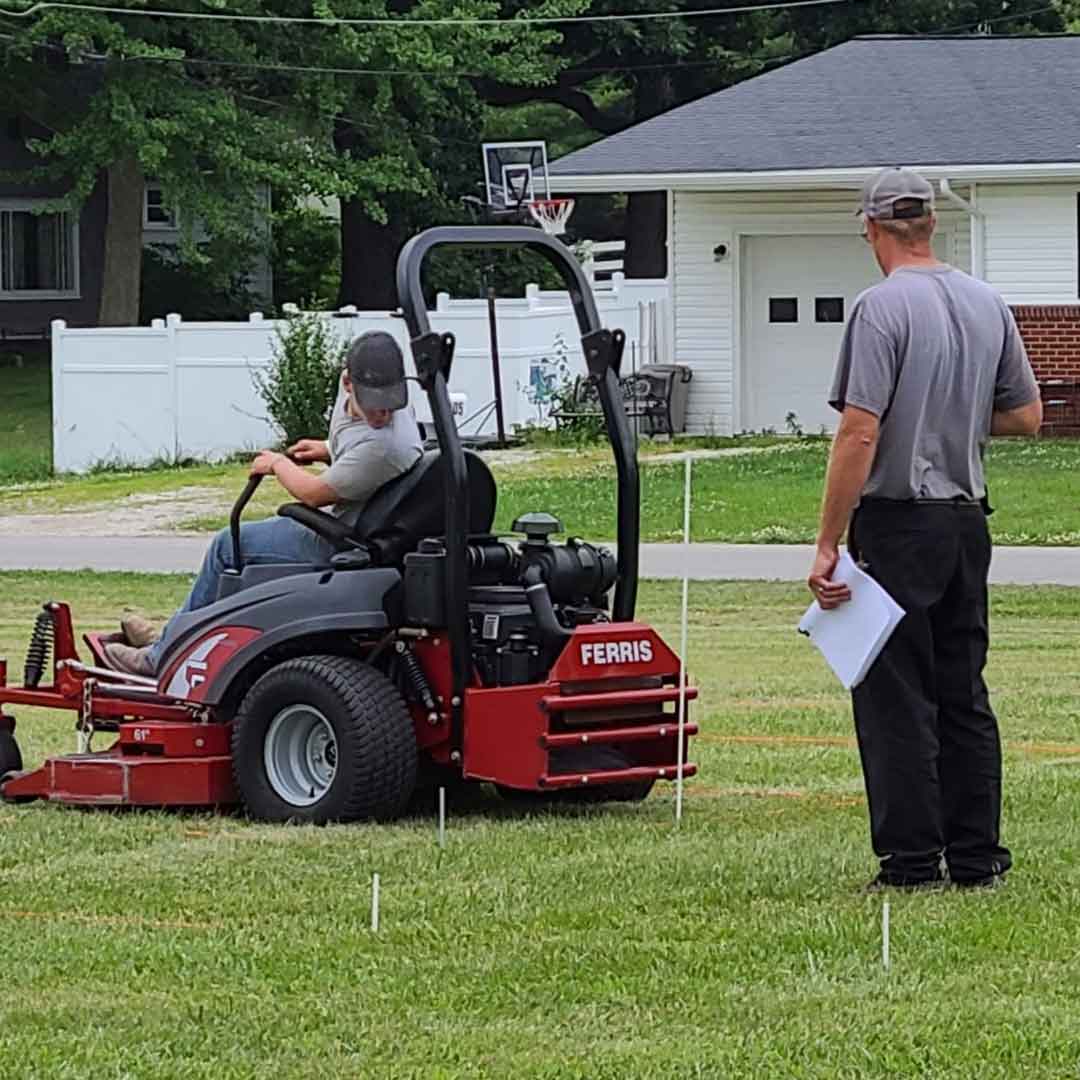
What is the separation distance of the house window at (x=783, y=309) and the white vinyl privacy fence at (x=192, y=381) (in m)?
2.21

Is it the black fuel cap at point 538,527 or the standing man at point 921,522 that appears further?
the black fuel cap at point 538,527

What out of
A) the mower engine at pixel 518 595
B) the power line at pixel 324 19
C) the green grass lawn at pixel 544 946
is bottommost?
the green grass lawn at pixel 544 946

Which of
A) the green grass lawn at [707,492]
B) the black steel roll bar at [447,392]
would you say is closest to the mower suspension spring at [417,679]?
the black steel roll bar at [447,392]

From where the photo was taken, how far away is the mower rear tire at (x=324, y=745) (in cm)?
845

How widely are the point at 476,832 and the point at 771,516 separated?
1422 centimetres

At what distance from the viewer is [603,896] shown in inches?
285

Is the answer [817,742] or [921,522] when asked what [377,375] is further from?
[817,742]

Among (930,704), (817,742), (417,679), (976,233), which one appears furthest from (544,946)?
(976,233)

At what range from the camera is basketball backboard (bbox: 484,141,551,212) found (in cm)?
3167

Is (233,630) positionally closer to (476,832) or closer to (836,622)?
(476,832)

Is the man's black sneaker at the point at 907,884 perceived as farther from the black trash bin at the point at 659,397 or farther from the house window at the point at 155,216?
the house window at the point at 155,216

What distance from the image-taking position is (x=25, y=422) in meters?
37.5

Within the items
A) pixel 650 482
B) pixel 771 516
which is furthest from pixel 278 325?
pixel 771 516

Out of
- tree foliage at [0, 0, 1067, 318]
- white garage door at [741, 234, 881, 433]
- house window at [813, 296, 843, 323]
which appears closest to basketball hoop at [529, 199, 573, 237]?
white garage door at [741, 234, 881, 433]
